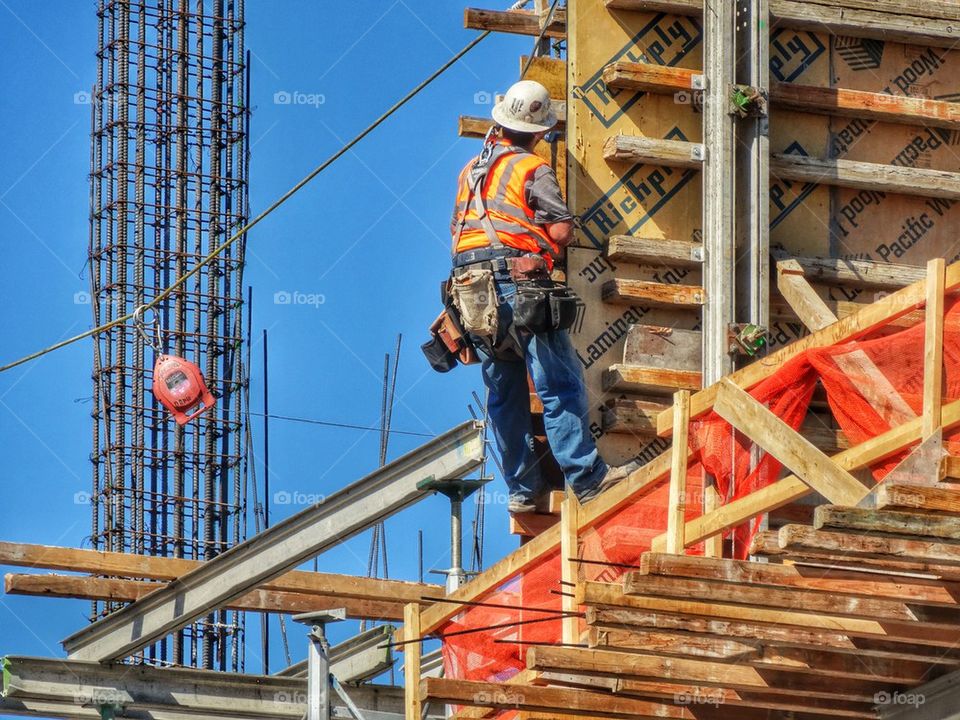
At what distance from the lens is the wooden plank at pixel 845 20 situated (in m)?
14.4

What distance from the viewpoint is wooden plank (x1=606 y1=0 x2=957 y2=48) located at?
14422 millimetres

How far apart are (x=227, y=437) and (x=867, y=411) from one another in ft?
146

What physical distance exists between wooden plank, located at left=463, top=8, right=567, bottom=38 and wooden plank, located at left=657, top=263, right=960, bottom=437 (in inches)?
176

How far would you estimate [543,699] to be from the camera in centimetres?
1161

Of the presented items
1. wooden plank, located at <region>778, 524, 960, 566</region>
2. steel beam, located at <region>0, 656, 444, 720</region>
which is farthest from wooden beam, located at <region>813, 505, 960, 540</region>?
steel beam, located at <region>0, 656, 444, 720</region>

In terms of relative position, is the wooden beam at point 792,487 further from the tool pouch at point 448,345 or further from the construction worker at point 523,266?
the tool pouch at point 448,345

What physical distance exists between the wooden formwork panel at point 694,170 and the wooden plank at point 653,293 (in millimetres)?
141

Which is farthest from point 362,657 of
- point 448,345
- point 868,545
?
point 868,545

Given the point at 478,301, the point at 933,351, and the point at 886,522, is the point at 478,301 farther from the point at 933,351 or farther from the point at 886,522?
the point at 886,522

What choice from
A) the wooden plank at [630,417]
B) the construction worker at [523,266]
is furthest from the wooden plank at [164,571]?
the wooden plank at [630,417]

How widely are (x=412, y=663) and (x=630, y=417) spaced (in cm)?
272

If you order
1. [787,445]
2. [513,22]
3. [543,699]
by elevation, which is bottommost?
[543,699]

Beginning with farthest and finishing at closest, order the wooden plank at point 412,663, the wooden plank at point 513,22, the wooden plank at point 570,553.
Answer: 1. the wooden plank at point 513,22
2. the wooden plank at point 412,663
3. the wooden plank at point 570,553

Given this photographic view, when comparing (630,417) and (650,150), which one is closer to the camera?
(630,417)
